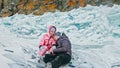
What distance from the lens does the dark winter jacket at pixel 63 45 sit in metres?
2.79

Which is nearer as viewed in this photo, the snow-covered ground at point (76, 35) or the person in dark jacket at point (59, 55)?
the person in dark jacket at point (59, 55)

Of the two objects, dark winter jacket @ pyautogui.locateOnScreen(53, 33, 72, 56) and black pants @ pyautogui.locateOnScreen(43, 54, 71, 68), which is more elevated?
dark winter jacket @ pyautogui.locateOnScreen(53, 33, 72, 56)

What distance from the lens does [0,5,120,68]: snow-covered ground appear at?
113 inches

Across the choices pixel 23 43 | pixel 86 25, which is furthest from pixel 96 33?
pixel 23 43

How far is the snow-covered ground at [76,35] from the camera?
2.87 m

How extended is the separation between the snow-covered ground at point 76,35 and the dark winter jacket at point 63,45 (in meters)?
0.09

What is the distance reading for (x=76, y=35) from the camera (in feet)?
9.96

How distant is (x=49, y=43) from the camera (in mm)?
2838

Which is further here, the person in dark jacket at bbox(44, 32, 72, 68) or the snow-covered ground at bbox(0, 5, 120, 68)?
the snow-covered ground at bbox(0, 5, 120, 68)

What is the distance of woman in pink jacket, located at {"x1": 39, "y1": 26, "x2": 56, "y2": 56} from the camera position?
2.81 m

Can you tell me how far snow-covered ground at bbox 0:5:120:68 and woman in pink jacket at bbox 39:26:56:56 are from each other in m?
0.08

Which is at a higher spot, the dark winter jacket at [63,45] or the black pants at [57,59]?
the dark winter jacket at [63,45]

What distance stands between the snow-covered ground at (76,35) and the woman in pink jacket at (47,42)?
0.08 meters

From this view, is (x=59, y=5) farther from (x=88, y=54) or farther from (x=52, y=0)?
(x=88, y=54)
